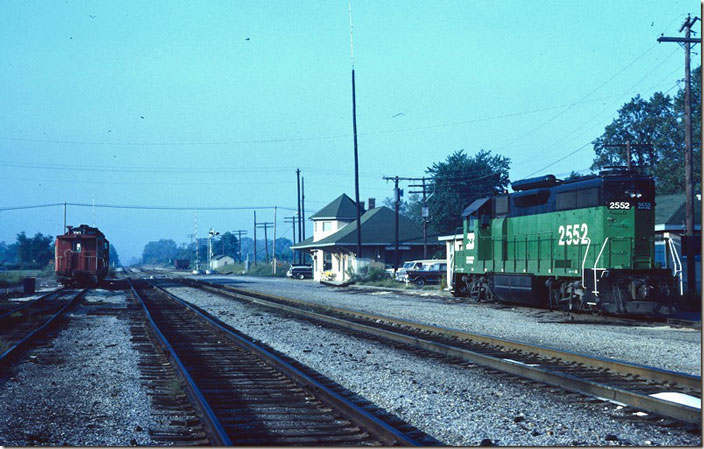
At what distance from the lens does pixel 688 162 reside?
967 inches

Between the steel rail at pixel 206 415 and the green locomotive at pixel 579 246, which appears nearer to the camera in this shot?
the steel rail at pixel 206 415

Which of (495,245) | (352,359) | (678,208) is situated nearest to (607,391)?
(352,359)

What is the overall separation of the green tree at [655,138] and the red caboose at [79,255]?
3818 centimetres

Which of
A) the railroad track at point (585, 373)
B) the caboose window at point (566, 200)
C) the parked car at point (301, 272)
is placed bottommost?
the parked car at point (301, 272)

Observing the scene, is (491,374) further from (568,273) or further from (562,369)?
(568,273)

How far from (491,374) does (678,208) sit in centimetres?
2533

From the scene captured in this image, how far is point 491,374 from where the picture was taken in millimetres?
9781

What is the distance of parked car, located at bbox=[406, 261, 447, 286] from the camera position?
149 ft

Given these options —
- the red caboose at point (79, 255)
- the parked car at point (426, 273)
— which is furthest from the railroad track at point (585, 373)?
the parked car at point (426, 273)

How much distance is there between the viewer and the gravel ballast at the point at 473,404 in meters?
6.40

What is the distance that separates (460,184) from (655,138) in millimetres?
20448

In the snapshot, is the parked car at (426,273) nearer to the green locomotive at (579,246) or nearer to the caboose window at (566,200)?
the green locomotive at (579,246)

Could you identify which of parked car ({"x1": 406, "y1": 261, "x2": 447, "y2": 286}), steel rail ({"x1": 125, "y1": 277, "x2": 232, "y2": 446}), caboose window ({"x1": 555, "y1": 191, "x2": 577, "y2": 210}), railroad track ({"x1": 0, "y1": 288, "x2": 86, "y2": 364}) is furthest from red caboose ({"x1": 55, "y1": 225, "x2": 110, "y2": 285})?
steel rail ({"x1": 125, "y1": 277, "x2": 232, "y2": 446})

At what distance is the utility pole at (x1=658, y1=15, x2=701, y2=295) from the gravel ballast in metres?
14.9
